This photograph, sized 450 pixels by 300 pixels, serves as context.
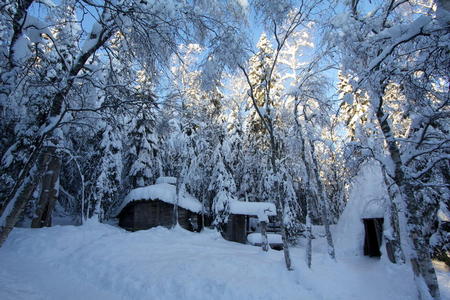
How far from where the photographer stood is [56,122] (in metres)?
4.80

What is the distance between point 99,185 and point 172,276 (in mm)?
12448

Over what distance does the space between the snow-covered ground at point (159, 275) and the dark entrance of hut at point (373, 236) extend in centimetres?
369

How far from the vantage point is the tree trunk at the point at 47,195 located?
47.7ft

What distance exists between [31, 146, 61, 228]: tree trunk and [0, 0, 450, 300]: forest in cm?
10

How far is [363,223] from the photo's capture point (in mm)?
15391

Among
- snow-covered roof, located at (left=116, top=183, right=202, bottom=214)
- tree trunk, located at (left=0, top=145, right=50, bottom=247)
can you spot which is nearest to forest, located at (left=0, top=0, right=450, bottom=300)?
tree trunk, located at (left=0, top=145, right=50, bottom=247)

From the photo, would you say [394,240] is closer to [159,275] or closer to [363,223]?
[363,223]

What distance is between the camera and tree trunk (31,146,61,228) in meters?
14.5

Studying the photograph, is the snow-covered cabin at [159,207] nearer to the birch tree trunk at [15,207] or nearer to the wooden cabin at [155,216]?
the wooden cabin at [155,216]

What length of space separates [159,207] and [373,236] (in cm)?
1577

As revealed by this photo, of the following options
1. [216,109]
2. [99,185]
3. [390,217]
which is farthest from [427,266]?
[99,185]

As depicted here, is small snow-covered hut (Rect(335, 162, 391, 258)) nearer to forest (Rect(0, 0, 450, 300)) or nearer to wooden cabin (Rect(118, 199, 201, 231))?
forest (Rect(0, 0, 450, 300))

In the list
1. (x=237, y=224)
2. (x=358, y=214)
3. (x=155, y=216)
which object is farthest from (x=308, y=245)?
(x=155, y=216)

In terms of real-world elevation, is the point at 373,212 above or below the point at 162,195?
below
